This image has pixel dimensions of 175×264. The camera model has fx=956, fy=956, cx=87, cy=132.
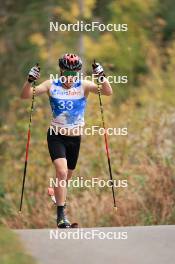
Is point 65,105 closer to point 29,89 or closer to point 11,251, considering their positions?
point 29,89

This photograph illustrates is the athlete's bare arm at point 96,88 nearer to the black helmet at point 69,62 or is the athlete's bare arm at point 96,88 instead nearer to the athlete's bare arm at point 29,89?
the black helmet at point 69,62

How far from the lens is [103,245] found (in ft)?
27.9

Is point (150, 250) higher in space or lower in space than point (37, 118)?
lower

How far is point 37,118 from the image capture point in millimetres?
14953

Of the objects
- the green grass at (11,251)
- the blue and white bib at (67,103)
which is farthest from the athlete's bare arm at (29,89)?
the green grass at (11,251)

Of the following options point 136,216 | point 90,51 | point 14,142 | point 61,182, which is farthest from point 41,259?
point 90,51

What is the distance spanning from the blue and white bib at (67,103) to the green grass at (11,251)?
1.50m

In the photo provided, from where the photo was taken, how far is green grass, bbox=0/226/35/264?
7332 mm

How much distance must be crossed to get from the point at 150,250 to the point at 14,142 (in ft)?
22.2

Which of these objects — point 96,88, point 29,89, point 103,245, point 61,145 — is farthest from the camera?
point 61,145

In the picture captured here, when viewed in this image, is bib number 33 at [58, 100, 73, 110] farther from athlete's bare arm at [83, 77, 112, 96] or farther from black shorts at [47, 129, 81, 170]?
black shorts at [47, 129, 81, 170]

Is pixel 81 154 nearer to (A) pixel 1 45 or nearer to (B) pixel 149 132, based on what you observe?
(B) pixel 149 132

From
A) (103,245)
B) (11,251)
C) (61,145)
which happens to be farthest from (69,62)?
(11,251)

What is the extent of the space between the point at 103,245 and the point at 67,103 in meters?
1.65
